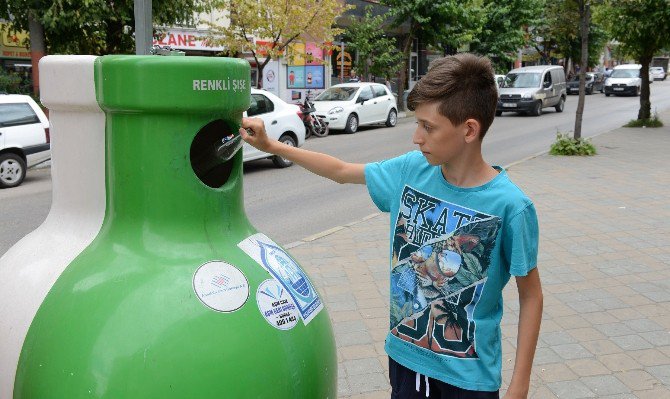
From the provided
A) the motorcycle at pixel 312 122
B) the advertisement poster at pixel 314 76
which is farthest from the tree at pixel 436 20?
the motorcycle at pixel 312 122

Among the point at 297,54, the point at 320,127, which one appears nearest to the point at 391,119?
the point at 297,54

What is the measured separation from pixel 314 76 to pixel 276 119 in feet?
39.4

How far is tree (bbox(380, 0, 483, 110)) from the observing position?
2566 centimetres

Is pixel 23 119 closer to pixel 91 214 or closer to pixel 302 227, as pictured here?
pixel 302 227

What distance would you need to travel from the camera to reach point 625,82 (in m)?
36.6

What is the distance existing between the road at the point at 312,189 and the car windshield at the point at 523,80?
13.4 ft

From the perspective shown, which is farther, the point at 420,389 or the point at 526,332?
the point at 420,389

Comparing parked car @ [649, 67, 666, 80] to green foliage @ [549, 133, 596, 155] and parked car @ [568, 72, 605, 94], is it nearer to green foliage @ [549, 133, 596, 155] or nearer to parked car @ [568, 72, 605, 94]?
parked car @ [568, 72, 605, 94]

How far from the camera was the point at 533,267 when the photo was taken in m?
2.04

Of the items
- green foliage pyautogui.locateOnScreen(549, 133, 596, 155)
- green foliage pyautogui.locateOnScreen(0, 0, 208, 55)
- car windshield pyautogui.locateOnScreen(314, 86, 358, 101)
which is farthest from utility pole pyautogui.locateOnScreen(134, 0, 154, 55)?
car windshield pyautogui.locateOnScreen(314, 86, 358, 101)

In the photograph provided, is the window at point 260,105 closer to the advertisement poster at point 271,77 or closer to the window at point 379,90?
the window at point 379,90

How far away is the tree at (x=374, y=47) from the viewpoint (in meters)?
25.9

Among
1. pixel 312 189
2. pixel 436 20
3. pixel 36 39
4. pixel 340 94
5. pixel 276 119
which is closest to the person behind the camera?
pixel 312 189

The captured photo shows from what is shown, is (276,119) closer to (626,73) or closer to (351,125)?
(351,125)
